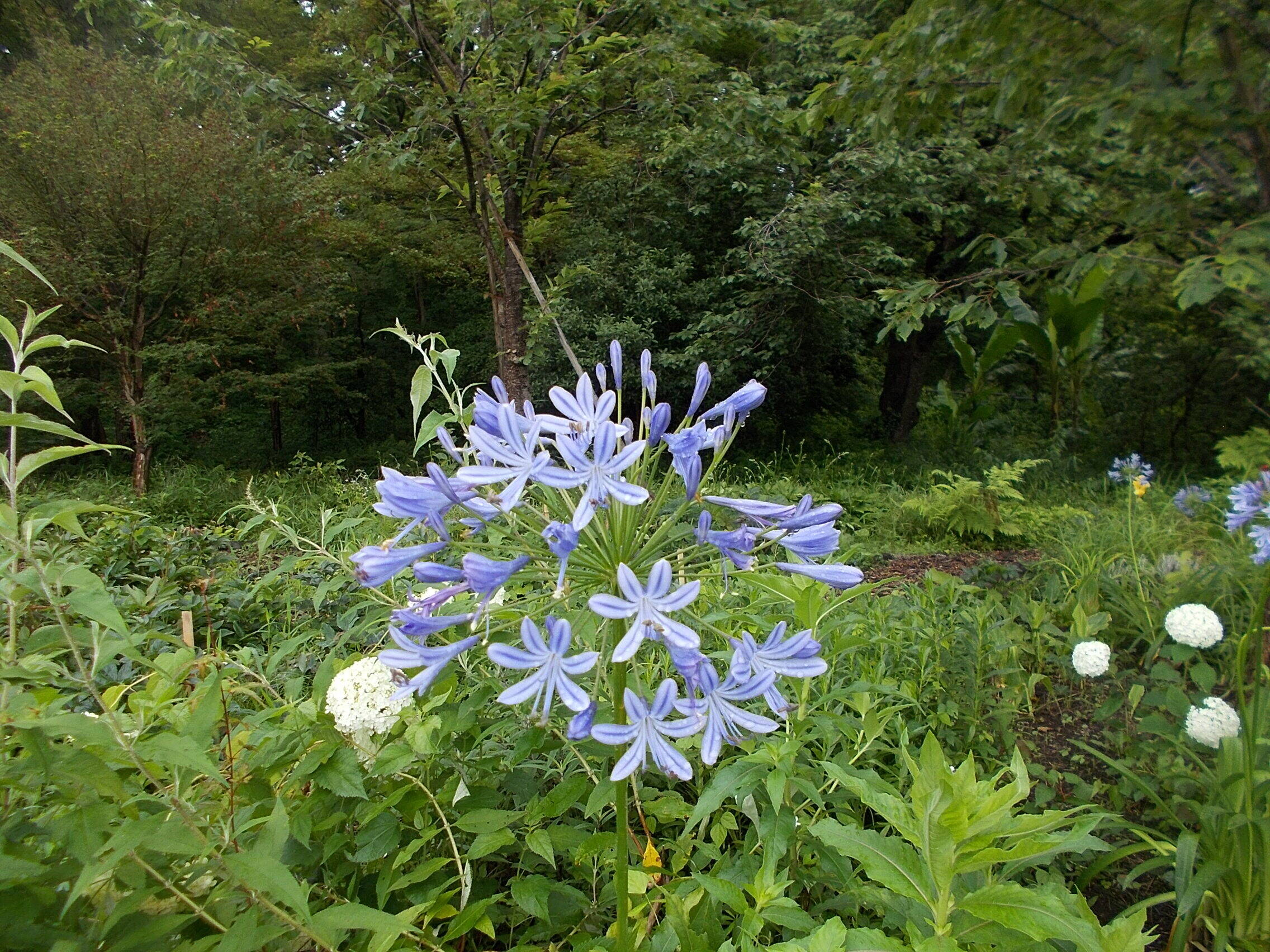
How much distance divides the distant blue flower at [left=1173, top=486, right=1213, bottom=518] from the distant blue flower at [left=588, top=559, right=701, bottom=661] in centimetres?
622

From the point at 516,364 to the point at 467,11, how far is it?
2.65m

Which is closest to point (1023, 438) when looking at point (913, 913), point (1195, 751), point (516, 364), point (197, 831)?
point (516, 364)

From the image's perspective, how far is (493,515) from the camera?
973 mm

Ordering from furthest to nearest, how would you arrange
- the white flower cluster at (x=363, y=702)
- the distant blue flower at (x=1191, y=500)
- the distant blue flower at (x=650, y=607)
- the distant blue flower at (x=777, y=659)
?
the distant blue flower at (x=1191, y=500) < the white flower cluster at (x=363, y=702) < the distant blue flower at (x=777, y=659) < the distant blue flower at (x=650, y=607)

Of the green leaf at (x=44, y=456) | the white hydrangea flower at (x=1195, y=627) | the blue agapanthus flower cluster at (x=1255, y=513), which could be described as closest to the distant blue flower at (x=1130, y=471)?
the blue agapanthus flower cluster at (x=1255, y=513)

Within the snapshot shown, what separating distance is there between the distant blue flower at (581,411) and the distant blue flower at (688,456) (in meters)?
0.10

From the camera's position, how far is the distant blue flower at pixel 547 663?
2.68 feet

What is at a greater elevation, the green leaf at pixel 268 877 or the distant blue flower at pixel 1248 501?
the green leaf at pixel 268 877

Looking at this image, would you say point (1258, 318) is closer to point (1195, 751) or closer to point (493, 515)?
point (1195, 751)

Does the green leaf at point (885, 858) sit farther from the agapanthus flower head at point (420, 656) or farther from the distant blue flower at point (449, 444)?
the distant blue flower at point (449, 444)

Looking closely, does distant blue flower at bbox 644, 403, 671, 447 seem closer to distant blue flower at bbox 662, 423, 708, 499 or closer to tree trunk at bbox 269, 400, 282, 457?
distant blue flower at bbox 662, 423, 708, 499

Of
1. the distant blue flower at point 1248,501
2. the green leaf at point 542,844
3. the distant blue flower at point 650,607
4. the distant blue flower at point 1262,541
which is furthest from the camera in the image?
the distant blue flower at point 1248,501

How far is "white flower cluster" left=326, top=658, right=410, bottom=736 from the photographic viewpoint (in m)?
1.32

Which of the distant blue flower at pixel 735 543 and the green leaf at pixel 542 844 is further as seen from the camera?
the green leaf at pixel 542 844
